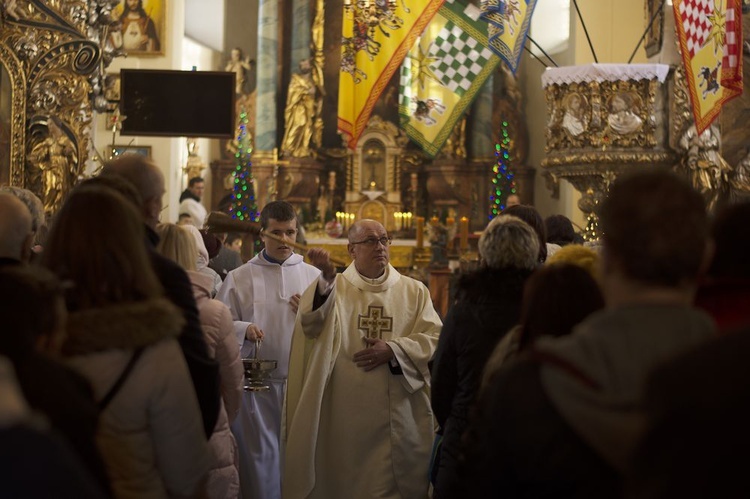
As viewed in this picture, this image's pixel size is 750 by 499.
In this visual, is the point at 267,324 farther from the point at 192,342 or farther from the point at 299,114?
the point at 299,114

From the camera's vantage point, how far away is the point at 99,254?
147 inches

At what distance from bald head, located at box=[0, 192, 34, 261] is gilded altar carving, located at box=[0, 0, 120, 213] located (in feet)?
24.8

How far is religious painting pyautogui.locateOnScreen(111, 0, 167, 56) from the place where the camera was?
21047mm

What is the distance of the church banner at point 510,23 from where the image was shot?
1362 cm

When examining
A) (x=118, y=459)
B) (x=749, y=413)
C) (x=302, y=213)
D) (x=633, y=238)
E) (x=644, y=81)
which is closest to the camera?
(x=749, y=413)

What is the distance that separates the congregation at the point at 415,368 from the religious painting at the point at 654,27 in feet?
29.2

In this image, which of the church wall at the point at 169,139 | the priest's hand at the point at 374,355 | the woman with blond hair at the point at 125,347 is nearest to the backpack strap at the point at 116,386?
the woman with blond hair at the point at 125,347

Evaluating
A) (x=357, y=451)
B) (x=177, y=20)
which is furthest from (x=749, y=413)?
(x=177, y=20)

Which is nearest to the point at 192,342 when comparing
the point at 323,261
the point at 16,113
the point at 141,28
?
the point at 323,261

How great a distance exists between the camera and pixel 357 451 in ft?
23.3

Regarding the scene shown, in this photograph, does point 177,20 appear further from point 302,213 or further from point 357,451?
point 357,451

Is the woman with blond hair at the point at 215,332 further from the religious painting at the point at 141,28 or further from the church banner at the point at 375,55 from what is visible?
the religious painting at the point at 141,28

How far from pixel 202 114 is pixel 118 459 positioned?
8957 millimetres

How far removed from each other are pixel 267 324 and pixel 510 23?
6.98 meters
